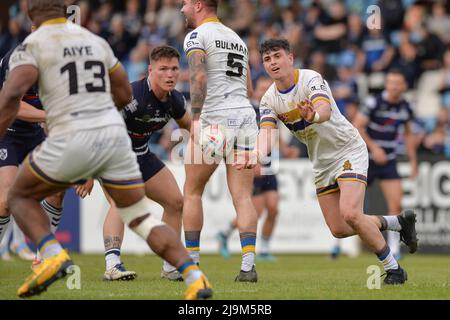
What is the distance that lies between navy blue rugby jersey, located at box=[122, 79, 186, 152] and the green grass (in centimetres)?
161

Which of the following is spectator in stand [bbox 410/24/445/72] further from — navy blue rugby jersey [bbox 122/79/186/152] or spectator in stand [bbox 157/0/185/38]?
navy blue rugby jersey [bbox 122/79/186/152]

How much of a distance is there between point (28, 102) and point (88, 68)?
3.45m

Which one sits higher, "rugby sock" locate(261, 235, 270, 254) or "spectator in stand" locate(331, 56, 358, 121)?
"spectator in stand" locate(331, 56, 358, 121)

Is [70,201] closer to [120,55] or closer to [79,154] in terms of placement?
[120,55]

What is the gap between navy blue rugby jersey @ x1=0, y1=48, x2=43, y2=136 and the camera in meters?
9.95

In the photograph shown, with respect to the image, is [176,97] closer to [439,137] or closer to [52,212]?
[52,212]

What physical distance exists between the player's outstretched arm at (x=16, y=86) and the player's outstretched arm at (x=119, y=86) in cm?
71

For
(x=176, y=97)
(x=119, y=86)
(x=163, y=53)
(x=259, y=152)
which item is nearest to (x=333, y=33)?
(x=176, y=97)

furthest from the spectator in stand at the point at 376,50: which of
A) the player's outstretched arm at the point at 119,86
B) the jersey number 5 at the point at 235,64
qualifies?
the player's outstretched arm at the point at 119,86

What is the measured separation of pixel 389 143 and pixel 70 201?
651 centimetres

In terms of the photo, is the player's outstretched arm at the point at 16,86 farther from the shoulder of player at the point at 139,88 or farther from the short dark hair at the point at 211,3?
the short dark hair at the point at 211,3

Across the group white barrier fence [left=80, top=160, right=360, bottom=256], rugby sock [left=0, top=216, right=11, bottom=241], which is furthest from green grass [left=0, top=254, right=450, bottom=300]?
white barrier fence [left=80, top=160, right=360, bottom=256]

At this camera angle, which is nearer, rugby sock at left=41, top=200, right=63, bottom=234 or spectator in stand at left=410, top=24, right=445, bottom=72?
rugby sock at left=41, top=200, right=63, bottom=234
